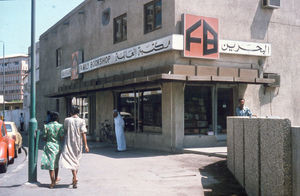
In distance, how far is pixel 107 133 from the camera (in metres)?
18.5

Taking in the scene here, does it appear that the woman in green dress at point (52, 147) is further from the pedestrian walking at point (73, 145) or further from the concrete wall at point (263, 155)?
the concrete wall at point (263, 155)

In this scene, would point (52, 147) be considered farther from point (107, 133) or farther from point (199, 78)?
point (107, 133)

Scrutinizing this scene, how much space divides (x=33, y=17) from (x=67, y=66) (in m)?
17.4

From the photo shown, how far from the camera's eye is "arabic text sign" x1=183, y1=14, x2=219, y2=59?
13.7 meters

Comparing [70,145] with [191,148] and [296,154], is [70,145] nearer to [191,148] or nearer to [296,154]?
[296,154]

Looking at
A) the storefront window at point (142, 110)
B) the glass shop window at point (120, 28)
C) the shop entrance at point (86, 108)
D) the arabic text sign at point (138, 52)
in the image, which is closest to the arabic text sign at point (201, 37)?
the arabic text sign at point (138, 52)

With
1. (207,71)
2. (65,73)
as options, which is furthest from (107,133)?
(65,73)

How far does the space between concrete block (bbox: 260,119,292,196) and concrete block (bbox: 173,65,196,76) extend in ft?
25.0

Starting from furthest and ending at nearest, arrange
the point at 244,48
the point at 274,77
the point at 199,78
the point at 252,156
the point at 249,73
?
1. the point at 274,77
2. the point at 249,73
3. the point at 244,48
4. the point at 199,78
5. the point at 252,156

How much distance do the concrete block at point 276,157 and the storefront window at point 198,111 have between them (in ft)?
26.9

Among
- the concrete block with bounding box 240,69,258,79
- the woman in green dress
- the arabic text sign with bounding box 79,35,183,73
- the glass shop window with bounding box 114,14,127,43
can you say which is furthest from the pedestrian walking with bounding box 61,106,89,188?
the glass shop window with bounding box 114,14,127,43

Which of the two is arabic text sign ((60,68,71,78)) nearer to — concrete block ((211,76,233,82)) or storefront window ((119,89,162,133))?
storefront window ((119,89,162,133))

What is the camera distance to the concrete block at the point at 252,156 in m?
6.36

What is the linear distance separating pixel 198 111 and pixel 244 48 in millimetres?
3333
